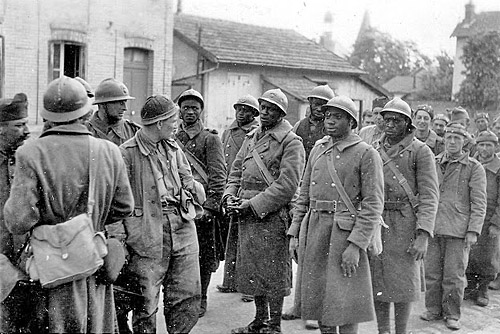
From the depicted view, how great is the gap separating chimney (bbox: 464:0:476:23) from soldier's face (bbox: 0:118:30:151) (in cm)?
4636

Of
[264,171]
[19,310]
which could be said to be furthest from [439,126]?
[19,310]

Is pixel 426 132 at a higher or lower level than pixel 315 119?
lower

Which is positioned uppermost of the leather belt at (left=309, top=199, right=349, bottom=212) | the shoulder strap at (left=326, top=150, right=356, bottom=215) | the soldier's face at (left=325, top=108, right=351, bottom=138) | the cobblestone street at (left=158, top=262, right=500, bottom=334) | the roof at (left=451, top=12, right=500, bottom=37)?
the roof at (left=451, top=12, right=500, bottom=37)

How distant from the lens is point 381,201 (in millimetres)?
4855

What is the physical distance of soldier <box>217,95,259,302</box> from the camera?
6.48m

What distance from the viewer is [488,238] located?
7711 millimetres

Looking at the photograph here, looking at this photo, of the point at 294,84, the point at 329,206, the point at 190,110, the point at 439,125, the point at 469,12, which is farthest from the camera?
the point at 469,12

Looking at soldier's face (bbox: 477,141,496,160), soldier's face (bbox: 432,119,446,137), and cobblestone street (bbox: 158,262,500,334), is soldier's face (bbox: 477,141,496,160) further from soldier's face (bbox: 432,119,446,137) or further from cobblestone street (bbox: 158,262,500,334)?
cobblestone street (bbox: 158,262,500,334)

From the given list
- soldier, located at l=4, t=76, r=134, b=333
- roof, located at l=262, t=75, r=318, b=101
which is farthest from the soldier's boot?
roof, located at l=262, t=75, r=318, b=101

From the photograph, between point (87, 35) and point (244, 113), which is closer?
point (244, 113)

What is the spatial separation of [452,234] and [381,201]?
86.8 inches

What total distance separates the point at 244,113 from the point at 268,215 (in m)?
1.61

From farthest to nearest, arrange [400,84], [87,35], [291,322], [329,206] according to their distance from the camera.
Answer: [400,84] → [87,35] → [291,322] → [329,206]

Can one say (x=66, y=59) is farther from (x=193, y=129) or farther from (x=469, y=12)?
(x=469, y=12)
